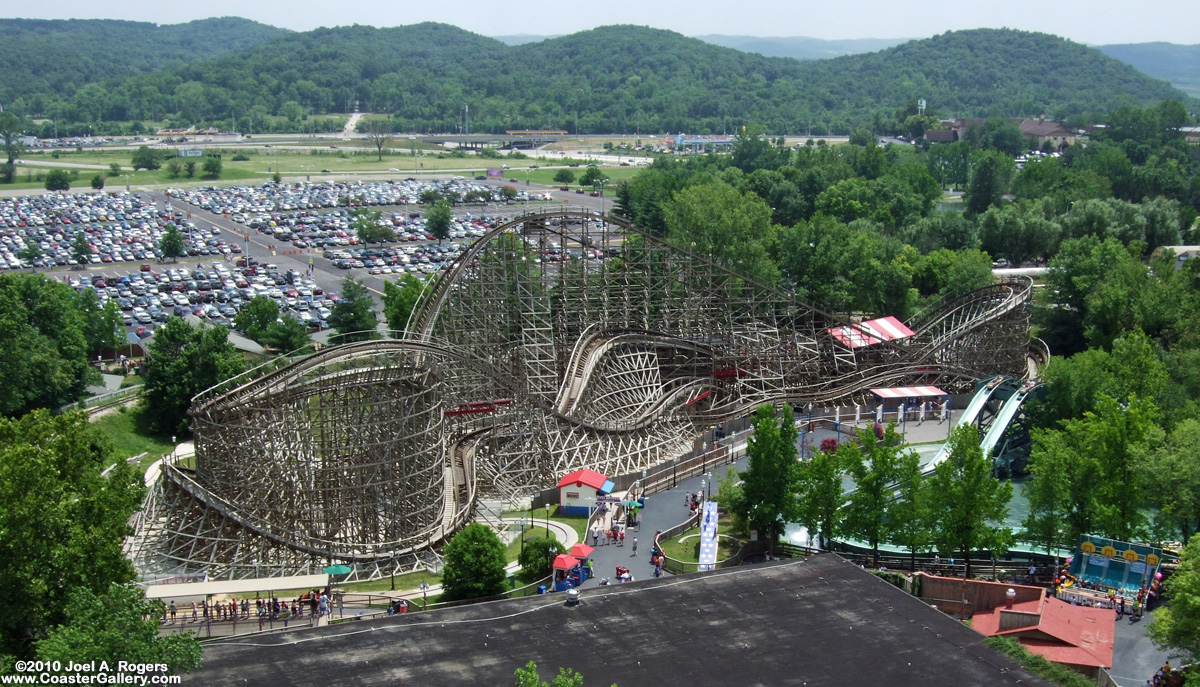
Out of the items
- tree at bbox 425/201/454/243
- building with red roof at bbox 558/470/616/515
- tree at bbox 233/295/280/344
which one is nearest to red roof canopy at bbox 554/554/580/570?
building with red roof at bbox 558/470/616/515

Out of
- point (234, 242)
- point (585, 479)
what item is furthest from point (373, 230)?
point (585, 479)

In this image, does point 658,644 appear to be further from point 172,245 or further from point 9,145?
point 9,145

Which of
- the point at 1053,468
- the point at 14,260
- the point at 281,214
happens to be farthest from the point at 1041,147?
the point at 1053,468

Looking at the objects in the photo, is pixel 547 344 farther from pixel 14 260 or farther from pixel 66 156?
pixel 66 156

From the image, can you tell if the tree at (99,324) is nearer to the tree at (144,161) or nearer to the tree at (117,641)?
the tree at (117,641)

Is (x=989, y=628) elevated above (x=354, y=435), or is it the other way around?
(x=354, y=435)

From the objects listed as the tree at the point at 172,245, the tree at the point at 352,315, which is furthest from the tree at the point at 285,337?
the tree at the point at 172,245

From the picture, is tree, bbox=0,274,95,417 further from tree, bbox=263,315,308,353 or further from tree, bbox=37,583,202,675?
tree, bbox=37,583,202,675

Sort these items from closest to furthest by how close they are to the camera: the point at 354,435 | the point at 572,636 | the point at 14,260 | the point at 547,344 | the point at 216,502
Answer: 1. the point at 572,636
2. the point at 216,502
3. the point at 354,435
4. the point at 547,344
5. the point at 14,260
